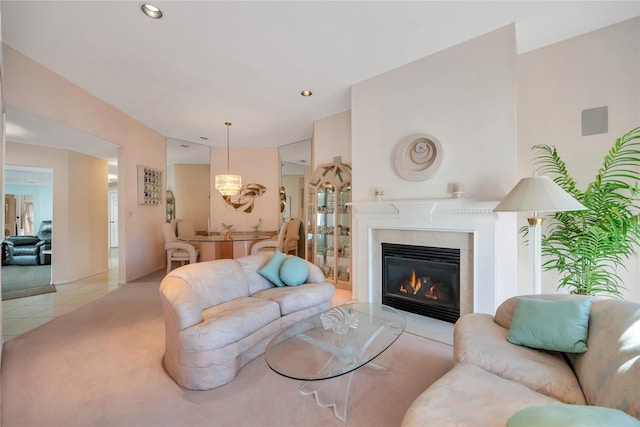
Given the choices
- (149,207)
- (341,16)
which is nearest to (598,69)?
(341,16)

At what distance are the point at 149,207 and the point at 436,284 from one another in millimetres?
5258

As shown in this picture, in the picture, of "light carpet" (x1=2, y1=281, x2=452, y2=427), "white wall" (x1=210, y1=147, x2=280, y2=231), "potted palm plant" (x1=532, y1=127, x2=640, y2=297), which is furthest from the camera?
Result: "white wall" (x1=210, y1=147, x2=280, y2=231)

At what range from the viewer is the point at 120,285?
468cm

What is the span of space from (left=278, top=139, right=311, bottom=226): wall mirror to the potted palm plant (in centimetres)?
509

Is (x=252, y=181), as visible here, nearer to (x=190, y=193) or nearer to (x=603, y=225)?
(x=190, y=193)

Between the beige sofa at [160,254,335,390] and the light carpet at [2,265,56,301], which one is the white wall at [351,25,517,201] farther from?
the light carpet at [2,265,56,301]

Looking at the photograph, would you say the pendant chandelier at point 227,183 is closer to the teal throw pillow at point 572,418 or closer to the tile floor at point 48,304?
the tile floor at point 48,304

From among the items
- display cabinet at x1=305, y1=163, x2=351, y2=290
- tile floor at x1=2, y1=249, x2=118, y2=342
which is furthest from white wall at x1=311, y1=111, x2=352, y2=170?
tile floor at x1=2, y1=249, x2=118, y2=342

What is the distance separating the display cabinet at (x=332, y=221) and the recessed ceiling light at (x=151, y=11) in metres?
2.88

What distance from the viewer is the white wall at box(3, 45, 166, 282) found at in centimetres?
293

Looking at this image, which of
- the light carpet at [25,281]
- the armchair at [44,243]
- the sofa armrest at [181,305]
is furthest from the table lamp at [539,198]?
the armchair at [44,243]

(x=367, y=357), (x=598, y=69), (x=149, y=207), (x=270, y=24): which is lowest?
(x=367, y=357)

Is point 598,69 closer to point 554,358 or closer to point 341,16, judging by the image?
point 341,16

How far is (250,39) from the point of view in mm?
2645
